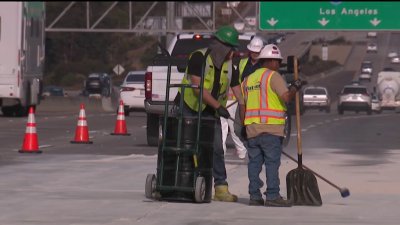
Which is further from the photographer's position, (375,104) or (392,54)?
(392,54)

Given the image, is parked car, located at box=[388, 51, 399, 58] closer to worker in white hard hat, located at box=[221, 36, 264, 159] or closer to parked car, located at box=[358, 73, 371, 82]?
parked car, located at box=[358, 73, 371, 82]

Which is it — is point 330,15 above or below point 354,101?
above

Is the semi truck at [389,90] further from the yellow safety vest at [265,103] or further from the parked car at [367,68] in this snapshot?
the yellow safety vest at [265,103]

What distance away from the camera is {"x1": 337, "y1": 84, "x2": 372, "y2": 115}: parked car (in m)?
56.4

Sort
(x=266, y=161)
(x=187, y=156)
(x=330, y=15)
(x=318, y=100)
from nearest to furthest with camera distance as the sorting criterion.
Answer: (x=266, y=161) → (x=187, y=156) → (x=330, y=15) → (x=318, y=100)

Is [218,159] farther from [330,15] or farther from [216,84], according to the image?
[330,15]

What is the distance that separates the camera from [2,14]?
34.4 m

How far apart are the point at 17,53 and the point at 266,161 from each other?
22.8 m

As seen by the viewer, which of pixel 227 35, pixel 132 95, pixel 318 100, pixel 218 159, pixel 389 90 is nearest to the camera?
pixel 227 35

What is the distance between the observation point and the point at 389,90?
57.2 metres

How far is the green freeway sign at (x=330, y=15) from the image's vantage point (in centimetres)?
5412

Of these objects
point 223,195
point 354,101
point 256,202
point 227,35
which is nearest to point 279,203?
point 256,202

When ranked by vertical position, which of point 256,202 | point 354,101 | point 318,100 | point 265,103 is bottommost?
point 318,100

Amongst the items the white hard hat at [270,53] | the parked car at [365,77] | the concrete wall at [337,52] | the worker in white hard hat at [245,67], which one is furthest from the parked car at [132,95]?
the concrete wall at [337,52]
